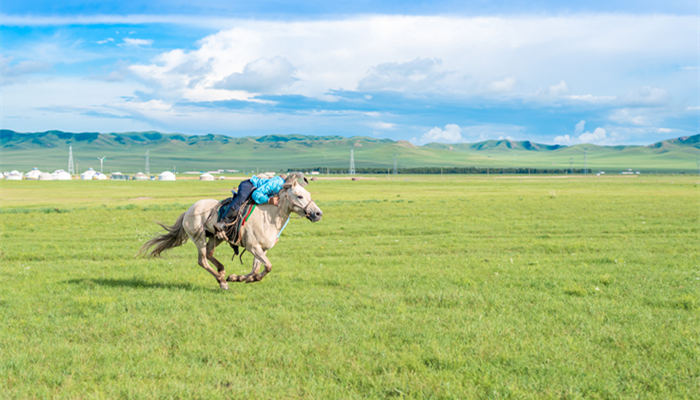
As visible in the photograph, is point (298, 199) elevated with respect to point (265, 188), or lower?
lower

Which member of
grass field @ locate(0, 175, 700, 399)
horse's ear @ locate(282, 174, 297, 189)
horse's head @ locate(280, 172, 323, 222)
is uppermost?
horse's ear @ locate(282, 174, 297, 189)

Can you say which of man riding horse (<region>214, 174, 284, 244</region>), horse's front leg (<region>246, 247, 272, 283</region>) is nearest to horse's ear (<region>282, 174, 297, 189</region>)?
man riding horse (<region>214, 174, 284, 244</region>)

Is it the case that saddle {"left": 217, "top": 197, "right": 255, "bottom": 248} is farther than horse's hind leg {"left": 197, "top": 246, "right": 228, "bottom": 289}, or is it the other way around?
horse's hind leg {"left": 197, "top": 246, "right": 228, "bottom": 289}

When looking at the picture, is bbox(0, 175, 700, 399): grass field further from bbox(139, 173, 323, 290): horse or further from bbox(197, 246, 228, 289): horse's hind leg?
bbox(139, 173, 323, 290): horse

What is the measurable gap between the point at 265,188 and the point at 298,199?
954 mm

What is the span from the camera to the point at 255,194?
1196 cm

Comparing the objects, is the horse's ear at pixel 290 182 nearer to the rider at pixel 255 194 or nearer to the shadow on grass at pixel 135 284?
the rider at pixel 255 194

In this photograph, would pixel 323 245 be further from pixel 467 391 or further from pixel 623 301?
pixel 467 391

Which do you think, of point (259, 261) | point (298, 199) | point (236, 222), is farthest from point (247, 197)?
point (259, 261)

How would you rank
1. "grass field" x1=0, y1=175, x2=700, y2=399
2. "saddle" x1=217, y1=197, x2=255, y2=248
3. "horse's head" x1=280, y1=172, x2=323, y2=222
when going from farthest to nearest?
"saddle" x1=217, y1=197, x2=255, y2=248 < "horse's head" x1=280, y1=172, x2=323, y2=222 < "grass field" x1=0, y1=175, x2=700, y2=399

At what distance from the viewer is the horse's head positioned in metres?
11.5

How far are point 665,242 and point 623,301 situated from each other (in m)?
11.6

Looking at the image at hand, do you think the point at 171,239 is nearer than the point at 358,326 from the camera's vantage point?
No

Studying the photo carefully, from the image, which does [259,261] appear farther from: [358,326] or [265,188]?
[358,326]
